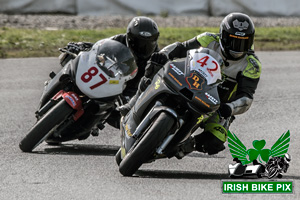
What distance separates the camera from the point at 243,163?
6160 millimetres

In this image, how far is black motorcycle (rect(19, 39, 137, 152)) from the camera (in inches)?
263

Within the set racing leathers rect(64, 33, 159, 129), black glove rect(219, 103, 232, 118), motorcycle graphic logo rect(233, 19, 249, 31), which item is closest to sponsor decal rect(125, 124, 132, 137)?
black glove rect(219, 103, 232, 118)

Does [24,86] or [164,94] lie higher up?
[164,94]

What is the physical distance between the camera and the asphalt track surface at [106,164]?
5.36m

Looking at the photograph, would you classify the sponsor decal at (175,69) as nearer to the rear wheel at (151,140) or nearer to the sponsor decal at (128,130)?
the rear wheel at (151,140)

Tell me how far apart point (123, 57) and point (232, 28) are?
110 cm

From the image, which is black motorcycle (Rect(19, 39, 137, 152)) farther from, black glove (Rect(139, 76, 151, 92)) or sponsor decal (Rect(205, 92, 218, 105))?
sponsor decal (Rect(205, 92, 218, 105))

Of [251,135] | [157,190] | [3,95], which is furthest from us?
[3,95]

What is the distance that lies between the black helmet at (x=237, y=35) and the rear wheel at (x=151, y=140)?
130cm

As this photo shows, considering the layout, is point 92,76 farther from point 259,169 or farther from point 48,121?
point 259,169

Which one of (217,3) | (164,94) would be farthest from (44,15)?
(164,94)

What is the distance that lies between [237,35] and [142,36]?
1.18 m

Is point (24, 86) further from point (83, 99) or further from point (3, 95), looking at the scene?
point (83, 99)

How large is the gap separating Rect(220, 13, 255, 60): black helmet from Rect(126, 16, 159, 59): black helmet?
0.94m
